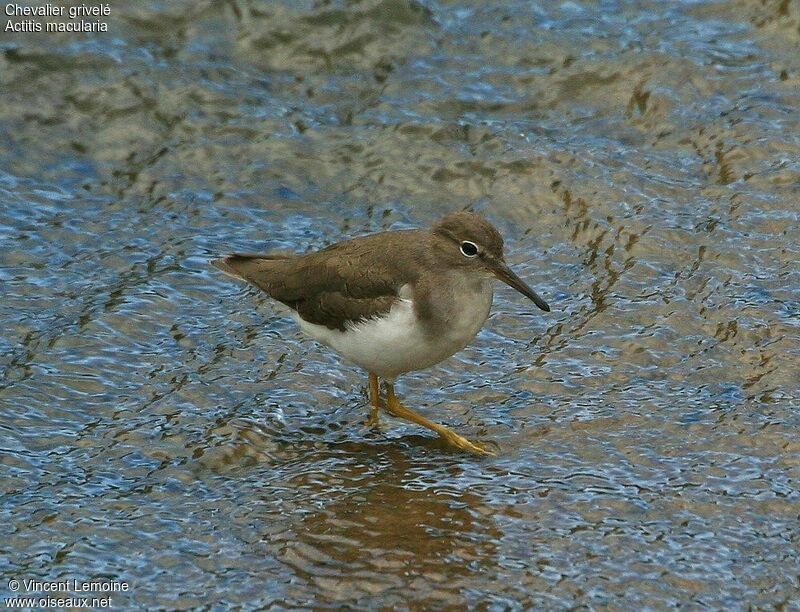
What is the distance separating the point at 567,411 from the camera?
6.83m

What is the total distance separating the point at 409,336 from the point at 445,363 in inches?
42.5

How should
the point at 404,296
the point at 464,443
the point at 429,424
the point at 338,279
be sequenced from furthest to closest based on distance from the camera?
the point at 338,279 < the point at 429,424 < the point at 404,296 < the point at 464,443

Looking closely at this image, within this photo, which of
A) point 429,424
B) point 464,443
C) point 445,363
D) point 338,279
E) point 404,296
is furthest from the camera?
point 445,363

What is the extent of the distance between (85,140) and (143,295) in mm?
2500

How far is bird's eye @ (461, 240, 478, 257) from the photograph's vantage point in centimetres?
679

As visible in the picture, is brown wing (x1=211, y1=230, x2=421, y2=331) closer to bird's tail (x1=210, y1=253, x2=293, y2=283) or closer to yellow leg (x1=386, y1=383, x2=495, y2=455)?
bird's tail (x1=210, y1=253, x2=293, y2=283)

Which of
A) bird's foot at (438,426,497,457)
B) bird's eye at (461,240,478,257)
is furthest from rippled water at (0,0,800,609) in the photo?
bird's eye at (461,240,478,257)

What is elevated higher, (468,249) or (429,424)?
(468,249)

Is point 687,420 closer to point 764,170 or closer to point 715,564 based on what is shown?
point 715,564

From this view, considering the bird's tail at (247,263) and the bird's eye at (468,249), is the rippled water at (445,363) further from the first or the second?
the bird's eye at (468,249)

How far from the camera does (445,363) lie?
7.60 metres

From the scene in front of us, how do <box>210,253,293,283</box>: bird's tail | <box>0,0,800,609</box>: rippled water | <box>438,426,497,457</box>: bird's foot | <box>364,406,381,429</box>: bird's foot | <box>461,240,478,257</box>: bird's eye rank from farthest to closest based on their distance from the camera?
<box>210,253,293,283</box>: bird's tail, <box>364,406,381,429</box>: bird's foot, <box>461,240,478,257</box>: bird's eye, <box>438,426,497,457</box>: bird's foot, <box>0,0,800,609</box>: rippled water

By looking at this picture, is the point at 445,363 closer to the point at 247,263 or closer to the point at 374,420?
the point at 374,420

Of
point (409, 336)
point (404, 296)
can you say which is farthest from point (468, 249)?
point (409, 336)
